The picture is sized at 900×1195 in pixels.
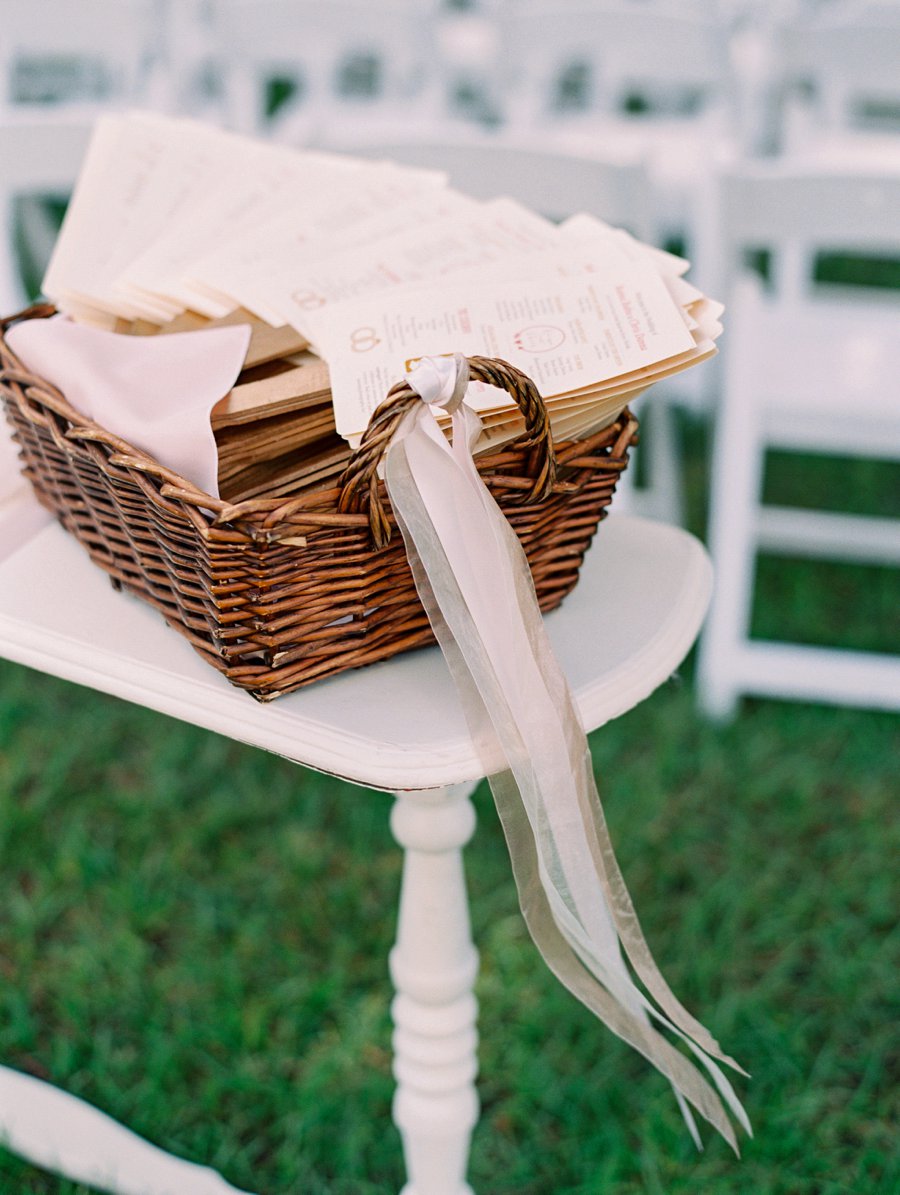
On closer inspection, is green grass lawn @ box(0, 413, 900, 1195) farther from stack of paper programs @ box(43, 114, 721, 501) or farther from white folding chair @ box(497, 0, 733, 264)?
white folding chair @ box(497, 0, 733, 264)

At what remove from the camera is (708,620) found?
1.97 metres

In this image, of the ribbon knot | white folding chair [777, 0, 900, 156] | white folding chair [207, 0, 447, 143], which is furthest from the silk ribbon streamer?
white folding chair [777, 0, 900, 156]

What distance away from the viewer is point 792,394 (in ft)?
5.81

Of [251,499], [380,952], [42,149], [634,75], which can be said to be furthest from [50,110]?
[251,499]

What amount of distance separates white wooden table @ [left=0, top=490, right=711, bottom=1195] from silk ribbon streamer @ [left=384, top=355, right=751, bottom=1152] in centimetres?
3

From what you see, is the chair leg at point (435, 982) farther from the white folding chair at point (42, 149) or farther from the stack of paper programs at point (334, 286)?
the white folding chair at point (42, 149)

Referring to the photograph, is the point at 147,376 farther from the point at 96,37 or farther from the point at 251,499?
the point at 96,37

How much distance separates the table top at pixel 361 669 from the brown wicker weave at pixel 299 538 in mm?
18

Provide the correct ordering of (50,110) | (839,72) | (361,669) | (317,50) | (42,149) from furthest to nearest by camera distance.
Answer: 1. (317,50)
2. (839,72)
3. (50,110)
4. (42,149)
5. (361,669)

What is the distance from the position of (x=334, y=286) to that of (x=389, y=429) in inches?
10.6

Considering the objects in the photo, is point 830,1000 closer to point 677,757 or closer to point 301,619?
point 677,757

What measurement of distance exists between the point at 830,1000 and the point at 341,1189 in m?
0.61

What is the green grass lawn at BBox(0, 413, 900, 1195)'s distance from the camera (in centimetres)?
129

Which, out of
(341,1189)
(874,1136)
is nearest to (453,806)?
(341,1189)
